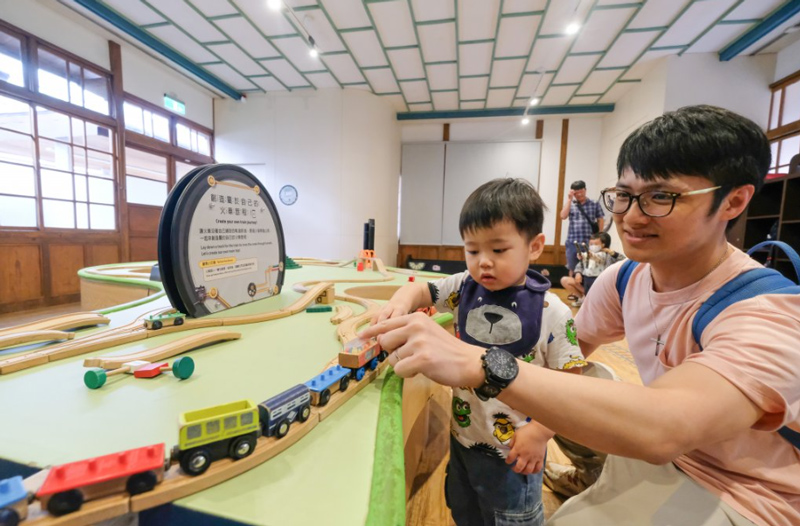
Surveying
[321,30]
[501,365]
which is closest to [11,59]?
[321,30]

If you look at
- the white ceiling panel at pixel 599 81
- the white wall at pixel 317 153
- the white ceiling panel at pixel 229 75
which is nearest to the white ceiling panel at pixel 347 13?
the white wall at pixel 317 153

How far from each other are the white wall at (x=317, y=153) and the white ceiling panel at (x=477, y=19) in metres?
2.75

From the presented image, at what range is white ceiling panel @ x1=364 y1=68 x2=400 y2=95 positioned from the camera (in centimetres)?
614

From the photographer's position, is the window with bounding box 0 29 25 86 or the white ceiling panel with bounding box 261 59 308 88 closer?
the window with bounding box 0 29 25 86

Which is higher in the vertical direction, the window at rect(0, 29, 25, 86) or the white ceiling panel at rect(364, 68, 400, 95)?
the white ceiling panel at rect(364, 68, 400, 95)

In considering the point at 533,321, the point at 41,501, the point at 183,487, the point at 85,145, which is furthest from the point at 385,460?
the point at 85,145

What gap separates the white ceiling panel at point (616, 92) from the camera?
630 cm

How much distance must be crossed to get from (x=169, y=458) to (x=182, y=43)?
7.04 metres

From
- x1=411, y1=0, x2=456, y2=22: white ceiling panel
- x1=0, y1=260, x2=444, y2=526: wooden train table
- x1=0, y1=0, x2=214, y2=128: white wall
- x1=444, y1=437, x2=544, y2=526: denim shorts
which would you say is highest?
x1=411, y1=0, x2=456, y2=22: white ceiling panel

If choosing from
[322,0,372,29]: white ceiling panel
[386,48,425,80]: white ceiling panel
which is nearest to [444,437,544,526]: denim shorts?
[322,0,372,29]: white ceiling panel

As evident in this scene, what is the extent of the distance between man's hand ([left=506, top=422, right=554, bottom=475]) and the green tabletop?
17.0 inches

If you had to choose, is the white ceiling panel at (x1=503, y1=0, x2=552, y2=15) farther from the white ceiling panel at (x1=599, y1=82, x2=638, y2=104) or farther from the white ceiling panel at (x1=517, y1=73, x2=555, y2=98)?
the white ceiling panel at (x1=599, y1=82, x2=638, y2=104)

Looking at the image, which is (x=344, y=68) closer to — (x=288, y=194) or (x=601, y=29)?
(x=288, y=194)

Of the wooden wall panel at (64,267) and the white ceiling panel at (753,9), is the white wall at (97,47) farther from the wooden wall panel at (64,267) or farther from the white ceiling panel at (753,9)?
the white ceiling panel at (753,9)
